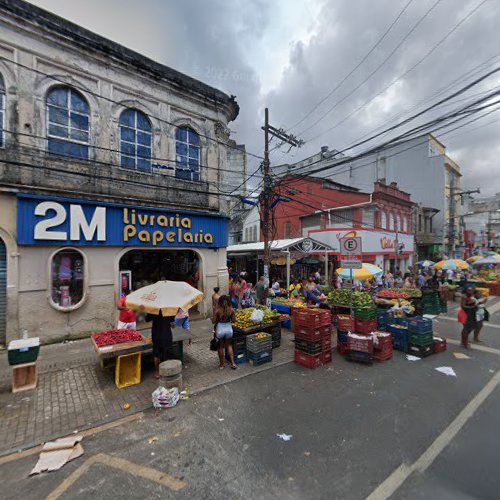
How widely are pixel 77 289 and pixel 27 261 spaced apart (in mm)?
1697

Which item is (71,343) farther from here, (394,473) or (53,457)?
(394,473)

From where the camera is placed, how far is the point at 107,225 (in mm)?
9406

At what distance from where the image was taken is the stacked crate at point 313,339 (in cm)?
673

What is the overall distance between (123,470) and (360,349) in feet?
19.3

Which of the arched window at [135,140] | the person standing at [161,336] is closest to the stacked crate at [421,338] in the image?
the person standing at [161,336]

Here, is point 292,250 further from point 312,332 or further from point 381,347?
point 312,332

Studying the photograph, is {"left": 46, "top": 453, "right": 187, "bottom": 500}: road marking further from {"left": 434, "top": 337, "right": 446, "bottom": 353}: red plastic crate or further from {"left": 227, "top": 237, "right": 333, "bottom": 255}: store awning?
{"left": 227, "top": 237, "right": 333, "bottom": 255}: store awning

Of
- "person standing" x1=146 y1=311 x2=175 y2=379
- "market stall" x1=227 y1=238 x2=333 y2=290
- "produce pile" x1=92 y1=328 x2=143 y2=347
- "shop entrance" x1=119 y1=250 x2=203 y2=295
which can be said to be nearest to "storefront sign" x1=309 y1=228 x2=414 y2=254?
"market stall" x1=227 y1=238 x2=333 y2=290

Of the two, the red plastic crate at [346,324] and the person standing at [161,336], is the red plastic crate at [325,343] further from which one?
the person standing at [161,336]

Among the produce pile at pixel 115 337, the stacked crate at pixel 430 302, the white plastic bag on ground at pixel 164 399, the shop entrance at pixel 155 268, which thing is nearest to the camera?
the white plastic bag on ground at pixel 164 399

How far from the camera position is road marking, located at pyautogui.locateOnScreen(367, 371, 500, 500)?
319cm

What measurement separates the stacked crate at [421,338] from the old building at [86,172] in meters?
8.18

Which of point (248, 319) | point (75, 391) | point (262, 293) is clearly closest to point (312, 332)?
point (248, 319)

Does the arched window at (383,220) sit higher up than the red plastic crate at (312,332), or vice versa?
the arched window at (383,220)
